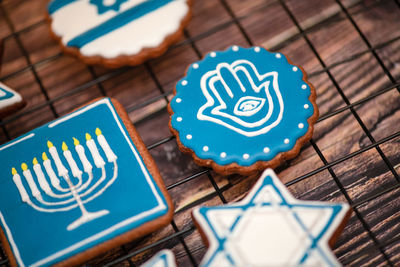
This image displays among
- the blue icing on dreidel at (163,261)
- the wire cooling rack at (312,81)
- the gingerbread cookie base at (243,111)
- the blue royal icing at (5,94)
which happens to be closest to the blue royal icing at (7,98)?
the blue royal icing at (5,94)

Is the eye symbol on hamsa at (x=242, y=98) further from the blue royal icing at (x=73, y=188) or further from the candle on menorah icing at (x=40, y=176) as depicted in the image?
the candle on menorah icing at (x=40, y=176)

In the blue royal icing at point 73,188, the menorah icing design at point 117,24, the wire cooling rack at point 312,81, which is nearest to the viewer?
the blue royal icing at point 73,188

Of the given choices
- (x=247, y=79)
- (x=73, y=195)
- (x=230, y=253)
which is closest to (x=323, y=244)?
(x=230, y=253)

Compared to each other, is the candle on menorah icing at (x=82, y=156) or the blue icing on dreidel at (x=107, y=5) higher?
the blue icing on dreidel at (x=107, y=5)

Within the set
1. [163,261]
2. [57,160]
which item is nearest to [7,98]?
[57,160]

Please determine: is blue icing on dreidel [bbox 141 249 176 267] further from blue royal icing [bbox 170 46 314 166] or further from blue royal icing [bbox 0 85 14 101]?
blue royal icing [bbox 0 85 14 101]

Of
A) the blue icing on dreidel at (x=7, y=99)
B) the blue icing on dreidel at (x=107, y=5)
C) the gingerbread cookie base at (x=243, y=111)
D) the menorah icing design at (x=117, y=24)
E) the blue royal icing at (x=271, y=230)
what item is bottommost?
the blue royal icing at (x=271, y=230)

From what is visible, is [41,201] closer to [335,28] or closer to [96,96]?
[96,96]

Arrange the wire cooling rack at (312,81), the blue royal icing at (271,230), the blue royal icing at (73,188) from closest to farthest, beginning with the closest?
the blue royal icing at (271,230), the blue royal icing at (73,188), the wire cooling rack at (312,81)

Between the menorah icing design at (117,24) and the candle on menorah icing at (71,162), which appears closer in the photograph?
the candle on menorah icing at (71,162)

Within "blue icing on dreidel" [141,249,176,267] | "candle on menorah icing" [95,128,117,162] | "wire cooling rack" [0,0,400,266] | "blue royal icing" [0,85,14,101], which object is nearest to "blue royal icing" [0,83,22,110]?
"blue royal icing" [0,85,14,101]
